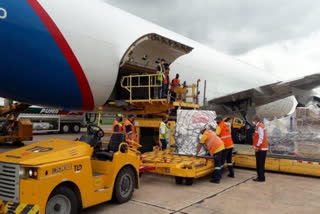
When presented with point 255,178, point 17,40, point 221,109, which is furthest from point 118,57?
point 221,109

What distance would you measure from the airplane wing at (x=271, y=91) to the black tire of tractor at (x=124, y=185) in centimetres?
815

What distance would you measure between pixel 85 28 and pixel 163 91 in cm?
267

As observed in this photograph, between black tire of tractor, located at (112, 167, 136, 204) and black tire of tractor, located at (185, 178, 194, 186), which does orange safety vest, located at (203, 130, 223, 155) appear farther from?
black tire of tractor, located at (112, 167, 136, 204)

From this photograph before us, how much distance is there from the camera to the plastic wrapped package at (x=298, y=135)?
8.18m

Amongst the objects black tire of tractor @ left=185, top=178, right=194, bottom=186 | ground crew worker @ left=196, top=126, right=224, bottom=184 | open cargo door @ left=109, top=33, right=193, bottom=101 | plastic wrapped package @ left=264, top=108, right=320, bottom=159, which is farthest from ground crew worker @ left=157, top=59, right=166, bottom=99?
plastic wrapped package @ left=264, top=108, right=320, bottom=159

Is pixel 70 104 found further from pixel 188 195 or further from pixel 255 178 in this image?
pixel 255 178

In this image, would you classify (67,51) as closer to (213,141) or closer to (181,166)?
(181,166)

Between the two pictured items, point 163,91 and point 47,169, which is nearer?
point 47,169

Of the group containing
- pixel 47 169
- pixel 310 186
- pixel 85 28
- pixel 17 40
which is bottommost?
pixel 310 186

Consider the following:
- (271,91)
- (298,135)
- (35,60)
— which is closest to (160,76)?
(35,60)

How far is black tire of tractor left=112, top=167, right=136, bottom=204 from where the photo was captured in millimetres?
5109

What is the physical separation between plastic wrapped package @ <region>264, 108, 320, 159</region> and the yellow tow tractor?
4.99 metres

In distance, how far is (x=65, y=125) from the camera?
73.8 feet

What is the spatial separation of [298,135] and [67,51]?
646 centimetres
